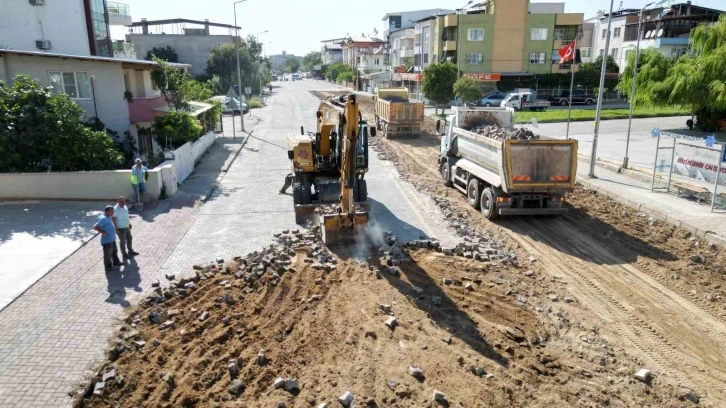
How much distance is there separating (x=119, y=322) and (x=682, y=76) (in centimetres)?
3038

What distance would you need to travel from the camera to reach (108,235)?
10328 millimetres

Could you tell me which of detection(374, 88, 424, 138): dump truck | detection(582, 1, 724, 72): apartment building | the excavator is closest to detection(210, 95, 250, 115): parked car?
detection(374, 88, 424, 138): dump truck

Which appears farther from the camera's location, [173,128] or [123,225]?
[173,128]

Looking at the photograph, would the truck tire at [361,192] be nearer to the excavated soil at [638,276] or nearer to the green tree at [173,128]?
the excavated soil at [638,276]

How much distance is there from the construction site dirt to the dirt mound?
3 cm

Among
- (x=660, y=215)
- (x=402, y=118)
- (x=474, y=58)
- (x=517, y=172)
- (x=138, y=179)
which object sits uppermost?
(x=474, y=58)

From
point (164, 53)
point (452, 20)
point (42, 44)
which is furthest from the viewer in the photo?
point (164, 53)

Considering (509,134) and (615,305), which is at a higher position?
(509,134)

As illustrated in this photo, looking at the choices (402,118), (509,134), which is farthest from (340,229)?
(402,118)

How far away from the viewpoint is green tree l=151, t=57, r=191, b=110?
24.2 m

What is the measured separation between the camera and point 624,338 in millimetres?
7953

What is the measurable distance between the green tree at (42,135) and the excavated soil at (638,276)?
11.3 meters

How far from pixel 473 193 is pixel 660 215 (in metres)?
4.97

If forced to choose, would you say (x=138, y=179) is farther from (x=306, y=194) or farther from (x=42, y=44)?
(x=42, y=44)
